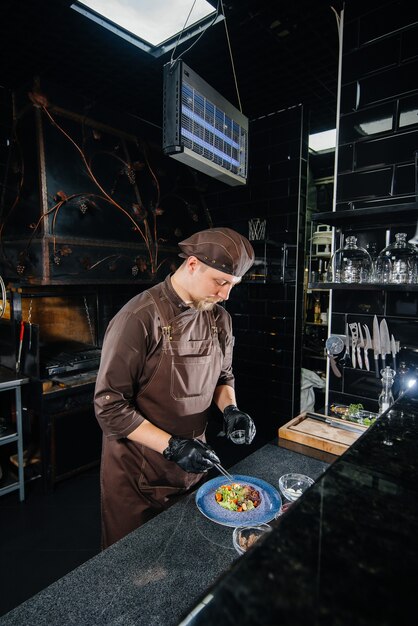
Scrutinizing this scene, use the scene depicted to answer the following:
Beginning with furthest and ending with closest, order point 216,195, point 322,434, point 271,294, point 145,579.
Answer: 1. point 216,195
2. point 271,294
3. point 322,434
4. point 145,579

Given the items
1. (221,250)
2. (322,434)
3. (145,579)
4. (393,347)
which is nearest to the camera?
(145,579)

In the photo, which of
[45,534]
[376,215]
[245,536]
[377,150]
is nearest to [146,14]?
[377,150]

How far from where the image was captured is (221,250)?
1.73 metres

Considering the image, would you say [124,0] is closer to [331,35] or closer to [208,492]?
[331,35]

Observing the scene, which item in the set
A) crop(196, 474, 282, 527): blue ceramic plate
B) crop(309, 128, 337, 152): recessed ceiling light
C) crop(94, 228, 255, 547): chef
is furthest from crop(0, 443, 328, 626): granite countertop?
crop(309, 128, 337, 152): recessed ceiling light

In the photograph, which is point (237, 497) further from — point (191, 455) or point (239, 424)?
point (239, 424)

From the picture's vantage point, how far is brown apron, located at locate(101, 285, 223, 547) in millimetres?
1747

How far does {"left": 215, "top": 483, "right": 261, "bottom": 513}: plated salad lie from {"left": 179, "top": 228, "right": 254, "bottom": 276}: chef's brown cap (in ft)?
3.16

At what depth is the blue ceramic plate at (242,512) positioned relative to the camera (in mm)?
1276

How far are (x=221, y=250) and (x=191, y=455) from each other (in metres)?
0.94

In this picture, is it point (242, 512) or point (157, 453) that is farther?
point (157, 453)

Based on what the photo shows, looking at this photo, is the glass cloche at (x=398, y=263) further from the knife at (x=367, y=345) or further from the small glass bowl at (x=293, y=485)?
the small glass bowl at (x=293, y=485)

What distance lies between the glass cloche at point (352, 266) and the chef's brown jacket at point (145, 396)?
3.37 feet

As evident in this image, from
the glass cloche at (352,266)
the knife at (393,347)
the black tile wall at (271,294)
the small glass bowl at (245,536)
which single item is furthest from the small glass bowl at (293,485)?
the black tile wall at (271,294)
